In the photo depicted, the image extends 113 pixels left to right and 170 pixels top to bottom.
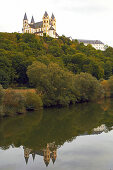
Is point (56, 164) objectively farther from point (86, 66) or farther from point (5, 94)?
point (86, 66)

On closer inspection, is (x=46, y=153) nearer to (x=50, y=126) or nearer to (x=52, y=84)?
(x=50, y=126)

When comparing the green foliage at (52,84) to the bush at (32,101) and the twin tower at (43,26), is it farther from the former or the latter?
the twin tower at (43,26)

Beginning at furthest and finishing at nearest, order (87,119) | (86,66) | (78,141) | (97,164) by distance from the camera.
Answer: (86,66)
(87,119)
(78,141)
(97,164)

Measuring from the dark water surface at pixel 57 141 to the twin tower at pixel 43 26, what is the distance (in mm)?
69606

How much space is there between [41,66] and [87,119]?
11.8m

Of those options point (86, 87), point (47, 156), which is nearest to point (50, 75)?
point (86, 87)

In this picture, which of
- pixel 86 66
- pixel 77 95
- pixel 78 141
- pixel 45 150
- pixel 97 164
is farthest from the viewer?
pixel 86 66

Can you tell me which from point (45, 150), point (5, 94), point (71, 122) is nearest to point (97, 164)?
point (45, 150)

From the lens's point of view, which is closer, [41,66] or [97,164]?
[97,164]

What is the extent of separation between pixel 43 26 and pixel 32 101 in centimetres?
7230

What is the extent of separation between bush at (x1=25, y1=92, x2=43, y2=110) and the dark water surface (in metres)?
1.40

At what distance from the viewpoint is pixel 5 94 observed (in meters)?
29.4

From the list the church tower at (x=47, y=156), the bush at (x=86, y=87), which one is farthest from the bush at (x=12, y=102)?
the bush at (x=86, y=87)

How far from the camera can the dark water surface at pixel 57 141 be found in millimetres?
15672
